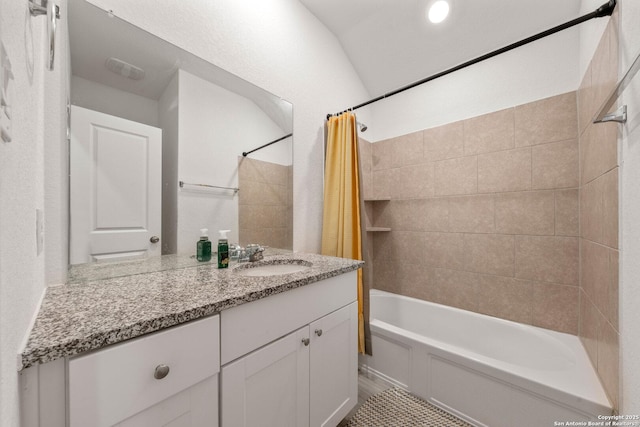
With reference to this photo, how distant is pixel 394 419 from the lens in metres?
1.38

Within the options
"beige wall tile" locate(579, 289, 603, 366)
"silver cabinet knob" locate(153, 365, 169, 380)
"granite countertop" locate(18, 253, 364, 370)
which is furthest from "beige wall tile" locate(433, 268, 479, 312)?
"silver cabinet knob" locate(153, 365, 169, 380)

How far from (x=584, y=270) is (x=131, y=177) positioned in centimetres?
240

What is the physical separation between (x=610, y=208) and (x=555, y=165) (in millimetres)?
704

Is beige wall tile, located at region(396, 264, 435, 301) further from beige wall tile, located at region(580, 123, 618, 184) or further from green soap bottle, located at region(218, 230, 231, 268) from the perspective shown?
green soap bottle, located at region(218, 230, 231, 268)

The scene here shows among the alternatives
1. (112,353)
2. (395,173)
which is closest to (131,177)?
(112,353)

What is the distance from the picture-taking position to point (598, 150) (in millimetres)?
1172

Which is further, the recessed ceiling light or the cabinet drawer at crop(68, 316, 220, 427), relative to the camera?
the recessed ceiling light

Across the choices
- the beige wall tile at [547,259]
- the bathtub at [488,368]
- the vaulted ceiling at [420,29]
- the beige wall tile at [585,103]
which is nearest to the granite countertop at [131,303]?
the bathtub at [488,368]

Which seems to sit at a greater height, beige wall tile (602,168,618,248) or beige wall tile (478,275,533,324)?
beige wall tile (602,168,618,248)

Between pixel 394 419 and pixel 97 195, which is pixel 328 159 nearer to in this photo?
pixel 97 195

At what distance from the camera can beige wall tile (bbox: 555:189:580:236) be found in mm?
1535

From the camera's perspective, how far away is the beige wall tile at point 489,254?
176 centimetres

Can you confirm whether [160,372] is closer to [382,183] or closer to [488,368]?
[488,368]

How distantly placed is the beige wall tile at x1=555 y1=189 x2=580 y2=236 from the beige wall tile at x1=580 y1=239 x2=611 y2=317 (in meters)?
0.09
